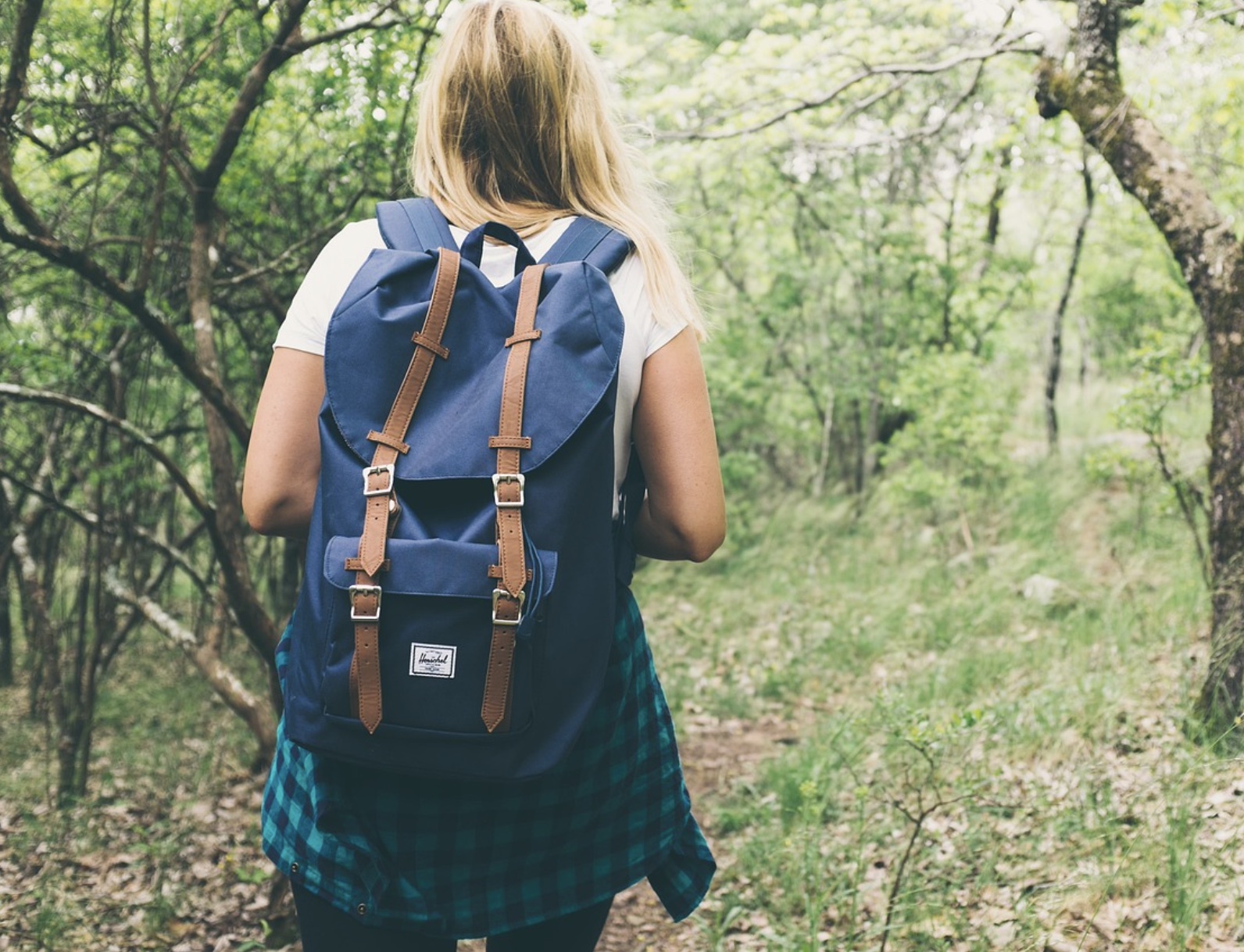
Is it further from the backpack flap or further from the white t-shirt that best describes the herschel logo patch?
the white t-shirt

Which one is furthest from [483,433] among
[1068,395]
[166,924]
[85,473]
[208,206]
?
[1068,395]

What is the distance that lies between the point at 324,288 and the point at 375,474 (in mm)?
302

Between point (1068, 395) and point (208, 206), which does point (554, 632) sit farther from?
point (1068, 395)

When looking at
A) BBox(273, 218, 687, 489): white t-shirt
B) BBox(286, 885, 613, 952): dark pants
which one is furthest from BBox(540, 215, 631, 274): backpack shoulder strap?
BBox(286, 885, 613, 952): dark pants

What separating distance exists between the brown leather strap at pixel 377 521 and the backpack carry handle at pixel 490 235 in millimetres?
115

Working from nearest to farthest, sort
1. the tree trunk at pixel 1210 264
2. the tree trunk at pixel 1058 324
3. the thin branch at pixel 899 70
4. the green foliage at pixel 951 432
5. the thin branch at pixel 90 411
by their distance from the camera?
the thin branch at pixel 90 411
the tree trunk at pixel 1210 264
the thin branch at pixel 899 70
the green foliage at pixel 951 432
the tree trunk at pixel 1058 324

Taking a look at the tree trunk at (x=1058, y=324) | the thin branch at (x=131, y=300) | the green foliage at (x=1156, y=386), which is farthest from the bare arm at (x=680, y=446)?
the tree trunk at (x=1058, y=324)

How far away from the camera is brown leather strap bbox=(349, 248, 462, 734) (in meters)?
1.12

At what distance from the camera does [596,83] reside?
4.80 feet

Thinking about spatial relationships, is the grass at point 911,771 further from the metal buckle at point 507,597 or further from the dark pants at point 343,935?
the metal buckle at point 507,597

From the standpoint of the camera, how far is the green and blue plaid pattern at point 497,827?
1284 millimetres

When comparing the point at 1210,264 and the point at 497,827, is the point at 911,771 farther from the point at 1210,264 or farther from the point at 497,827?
the point at 497,827

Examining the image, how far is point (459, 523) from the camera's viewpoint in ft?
3.83

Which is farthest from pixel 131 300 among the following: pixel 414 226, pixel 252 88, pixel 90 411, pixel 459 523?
pixel 459 523
